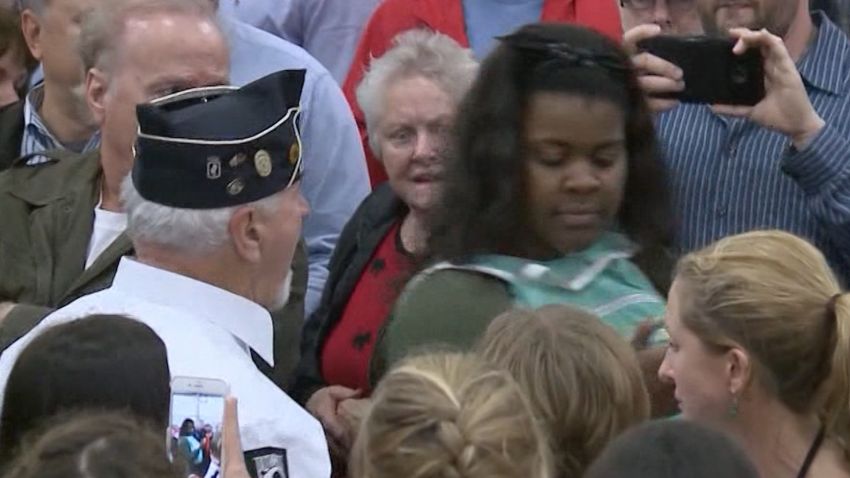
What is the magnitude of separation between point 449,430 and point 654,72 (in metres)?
1.88

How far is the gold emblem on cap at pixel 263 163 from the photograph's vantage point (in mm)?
3486

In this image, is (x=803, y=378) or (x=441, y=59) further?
(x=441, y=59)

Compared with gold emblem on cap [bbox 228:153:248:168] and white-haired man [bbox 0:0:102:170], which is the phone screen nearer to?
gold emblem on cap [bbox 228:153:248:168]

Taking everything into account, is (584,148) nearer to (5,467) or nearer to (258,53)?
(5,467)

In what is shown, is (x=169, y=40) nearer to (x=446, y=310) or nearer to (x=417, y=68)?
(x=417, y=68)

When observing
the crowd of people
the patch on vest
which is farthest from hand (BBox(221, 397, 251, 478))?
the patch on vest

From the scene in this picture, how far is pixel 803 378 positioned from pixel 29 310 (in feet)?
5.71

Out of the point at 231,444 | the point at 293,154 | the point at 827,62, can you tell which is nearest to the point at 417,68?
the point at 827,62

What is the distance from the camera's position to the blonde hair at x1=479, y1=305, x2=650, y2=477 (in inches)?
114

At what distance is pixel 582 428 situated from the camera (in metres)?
2.89

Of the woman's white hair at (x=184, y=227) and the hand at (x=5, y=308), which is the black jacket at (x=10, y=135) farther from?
the woman's white hair at (x=184, y=227)

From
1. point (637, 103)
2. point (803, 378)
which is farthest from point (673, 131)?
point (803, 378)

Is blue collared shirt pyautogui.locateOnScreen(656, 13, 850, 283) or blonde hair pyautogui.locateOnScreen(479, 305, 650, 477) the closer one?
blonde hair pyautogui.locateOnScreen(479, 305, 650, 477)

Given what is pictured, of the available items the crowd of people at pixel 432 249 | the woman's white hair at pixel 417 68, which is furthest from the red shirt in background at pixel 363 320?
the woman's white hair at pixel 417 68
